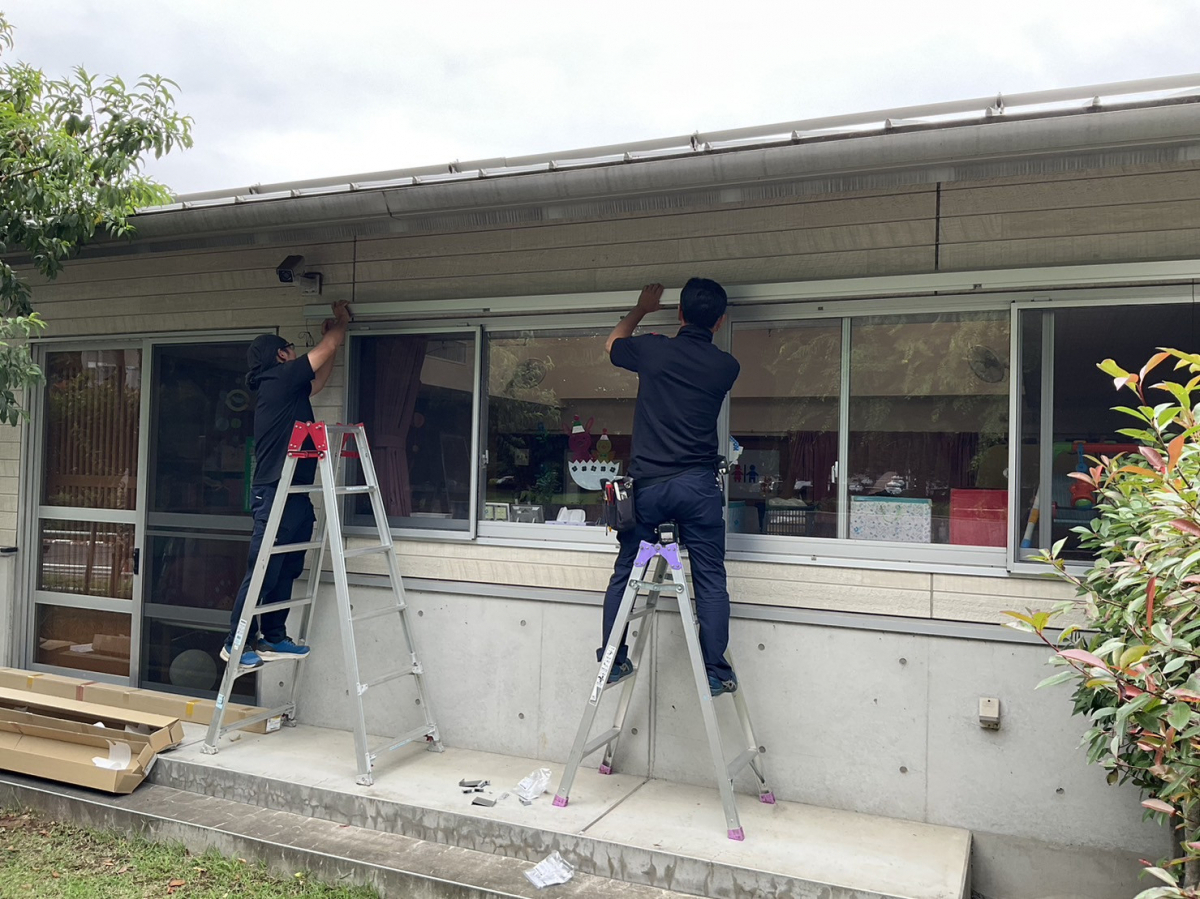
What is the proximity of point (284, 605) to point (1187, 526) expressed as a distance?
385 centimetres

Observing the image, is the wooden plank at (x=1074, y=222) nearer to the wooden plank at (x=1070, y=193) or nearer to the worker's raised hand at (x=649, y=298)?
the wooden plank at (x=1070, y=193)

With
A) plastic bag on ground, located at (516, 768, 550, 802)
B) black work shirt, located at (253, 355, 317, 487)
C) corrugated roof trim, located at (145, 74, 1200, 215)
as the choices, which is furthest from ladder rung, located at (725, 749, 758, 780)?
black work shirt, located at (253, 355, 317, 487)

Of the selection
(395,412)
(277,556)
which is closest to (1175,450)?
(395,412)

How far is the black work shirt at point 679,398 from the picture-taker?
388cm

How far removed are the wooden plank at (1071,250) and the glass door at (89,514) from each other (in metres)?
4.74

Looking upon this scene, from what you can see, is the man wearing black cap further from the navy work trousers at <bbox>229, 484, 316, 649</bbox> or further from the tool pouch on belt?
the tool pouch on belt

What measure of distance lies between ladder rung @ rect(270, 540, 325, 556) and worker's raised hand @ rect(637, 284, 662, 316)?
6.63 feet

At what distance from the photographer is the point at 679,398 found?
3900 mm

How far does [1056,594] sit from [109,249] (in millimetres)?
5085

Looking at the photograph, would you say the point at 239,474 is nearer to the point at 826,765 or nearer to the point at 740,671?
the point at 740,671

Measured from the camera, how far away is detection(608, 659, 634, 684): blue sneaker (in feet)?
12.6

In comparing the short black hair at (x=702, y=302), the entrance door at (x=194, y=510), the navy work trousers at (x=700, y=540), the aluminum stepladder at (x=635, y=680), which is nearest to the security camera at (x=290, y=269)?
the entrance door at (x=194, y=510)

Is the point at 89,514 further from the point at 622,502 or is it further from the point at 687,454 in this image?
the point at 687,454

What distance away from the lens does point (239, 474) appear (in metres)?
5.47
